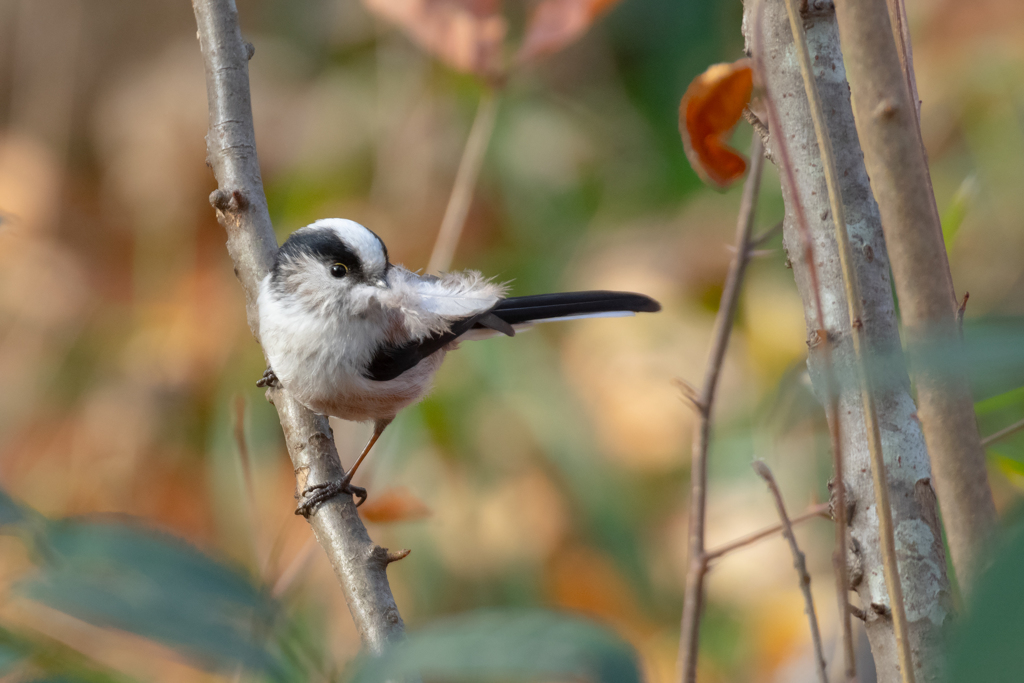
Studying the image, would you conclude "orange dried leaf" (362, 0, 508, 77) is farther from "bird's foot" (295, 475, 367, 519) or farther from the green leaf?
the green leaf

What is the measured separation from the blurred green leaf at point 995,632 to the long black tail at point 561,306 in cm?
112

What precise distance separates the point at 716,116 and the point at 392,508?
0.61 metres

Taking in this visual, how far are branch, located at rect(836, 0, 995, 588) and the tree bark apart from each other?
5.3 inches

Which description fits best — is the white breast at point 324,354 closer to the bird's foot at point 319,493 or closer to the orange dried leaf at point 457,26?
the bird's foot at point 319,493

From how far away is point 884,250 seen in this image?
2.12ft

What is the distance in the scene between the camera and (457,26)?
133 centimetres

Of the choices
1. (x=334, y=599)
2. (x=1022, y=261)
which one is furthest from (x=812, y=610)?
(x=1022, y=261)

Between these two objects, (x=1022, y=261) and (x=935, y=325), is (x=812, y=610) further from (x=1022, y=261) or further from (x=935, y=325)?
(x=1022, y=261)

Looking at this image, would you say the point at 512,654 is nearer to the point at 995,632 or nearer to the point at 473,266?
the point at 995,632

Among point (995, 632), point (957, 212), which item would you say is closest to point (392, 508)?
point (957, 212)

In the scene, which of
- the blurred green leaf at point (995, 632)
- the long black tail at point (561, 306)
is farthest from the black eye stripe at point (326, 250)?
the blurred green leaf at point (995, 632)

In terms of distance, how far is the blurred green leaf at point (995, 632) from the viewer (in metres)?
0.25

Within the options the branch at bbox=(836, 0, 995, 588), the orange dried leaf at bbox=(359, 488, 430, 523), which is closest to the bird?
the orange dried leaf at bbox=(359, 488, 430, 523)

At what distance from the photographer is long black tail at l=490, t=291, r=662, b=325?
1.38 m
